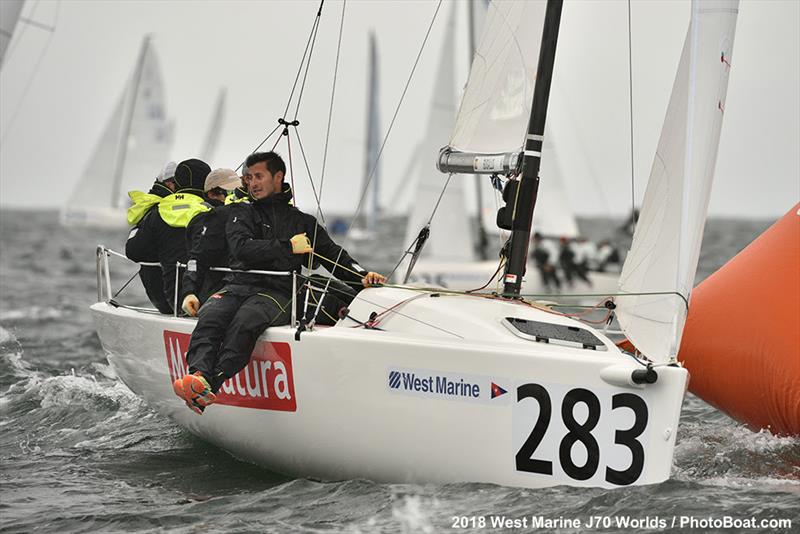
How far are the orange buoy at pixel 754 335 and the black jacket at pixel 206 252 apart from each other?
7.61 ft

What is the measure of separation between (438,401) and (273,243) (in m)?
1.11

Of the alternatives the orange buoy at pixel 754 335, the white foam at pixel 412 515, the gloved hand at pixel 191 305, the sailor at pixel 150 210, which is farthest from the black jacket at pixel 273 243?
the orange buoy at pixel 754 335

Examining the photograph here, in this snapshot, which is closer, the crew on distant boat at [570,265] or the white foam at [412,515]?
the white foam at [412,515]

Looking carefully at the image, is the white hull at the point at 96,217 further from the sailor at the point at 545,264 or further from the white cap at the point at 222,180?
the white cap at the point at 222,180

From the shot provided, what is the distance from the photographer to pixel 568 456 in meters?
4.16

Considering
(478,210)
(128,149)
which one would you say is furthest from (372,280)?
(128,149)

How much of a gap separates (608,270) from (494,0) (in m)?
13.5

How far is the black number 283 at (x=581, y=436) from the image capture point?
4098mm

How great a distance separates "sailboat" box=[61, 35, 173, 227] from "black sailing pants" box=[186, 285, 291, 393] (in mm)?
30474

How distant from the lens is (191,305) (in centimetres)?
528

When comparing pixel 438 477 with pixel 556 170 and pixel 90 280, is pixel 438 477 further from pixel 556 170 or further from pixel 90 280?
pixel 556 170

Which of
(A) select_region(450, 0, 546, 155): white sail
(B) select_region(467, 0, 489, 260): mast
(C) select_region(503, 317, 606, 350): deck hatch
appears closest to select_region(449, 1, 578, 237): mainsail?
(A) select_region(450, 0, 546, 155): white sail

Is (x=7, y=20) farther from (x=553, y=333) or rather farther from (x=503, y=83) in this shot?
(x=553, y=333)

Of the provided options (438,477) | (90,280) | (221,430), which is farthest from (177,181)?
(90,280)
